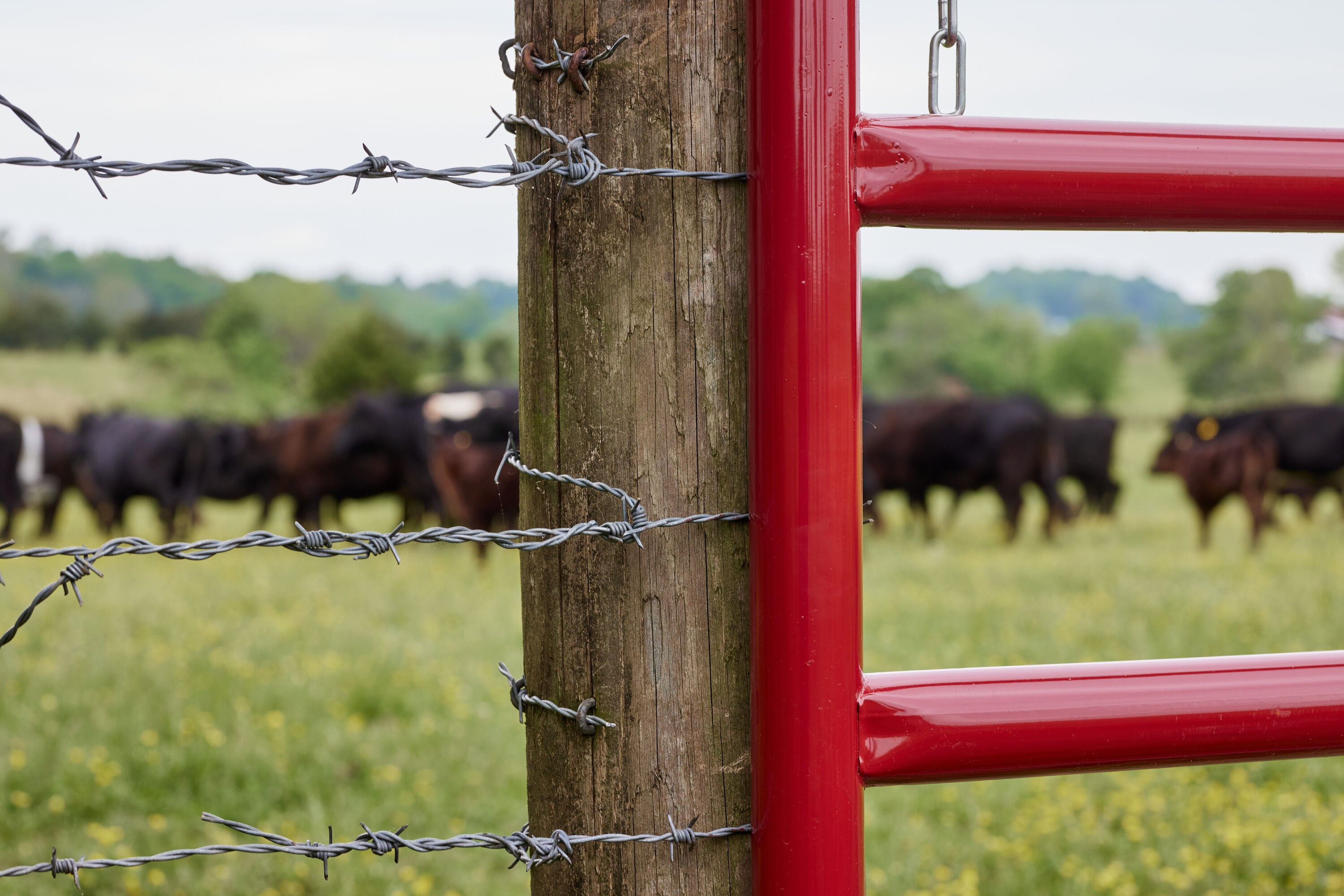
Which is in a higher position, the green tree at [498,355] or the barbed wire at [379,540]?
the green tree at [498,355]

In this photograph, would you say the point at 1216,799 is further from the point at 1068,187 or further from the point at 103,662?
the point at 103,662

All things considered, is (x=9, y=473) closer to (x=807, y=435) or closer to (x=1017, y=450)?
(x=1017, y=450)

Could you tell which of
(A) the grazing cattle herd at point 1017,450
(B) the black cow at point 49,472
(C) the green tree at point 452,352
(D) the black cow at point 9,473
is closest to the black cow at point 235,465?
(B) the black cow at point 49,472

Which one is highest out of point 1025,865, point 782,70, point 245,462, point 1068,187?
point 782,70

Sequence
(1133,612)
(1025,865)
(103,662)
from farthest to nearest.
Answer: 1. (1133,612)
2. (103,662)
3. (1025,865)

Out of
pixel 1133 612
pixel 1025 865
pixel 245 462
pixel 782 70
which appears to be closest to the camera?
pixel 782 70

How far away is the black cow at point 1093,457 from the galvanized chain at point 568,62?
15.0 m

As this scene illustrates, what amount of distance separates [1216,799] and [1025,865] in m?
1.02

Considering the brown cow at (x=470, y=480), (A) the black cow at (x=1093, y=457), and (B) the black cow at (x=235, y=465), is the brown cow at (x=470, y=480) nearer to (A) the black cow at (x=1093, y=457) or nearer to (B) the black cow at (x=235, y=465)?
(B) the black cow at (x=235, y=465)

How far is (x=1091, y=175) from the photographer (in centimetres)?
129

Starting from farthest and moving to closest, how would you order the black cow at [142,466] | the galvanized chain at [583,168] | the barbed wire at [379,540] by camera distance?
the black cow at [142,466], the galvanized chain at [583,168], the barbed wire at [379,540]

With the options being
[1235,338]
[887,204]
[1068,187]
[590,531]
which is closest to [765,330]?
[887,204]

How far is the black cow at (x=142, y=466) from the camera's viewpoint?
13.7 m

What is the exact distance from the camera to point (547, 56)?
4.20 feet
